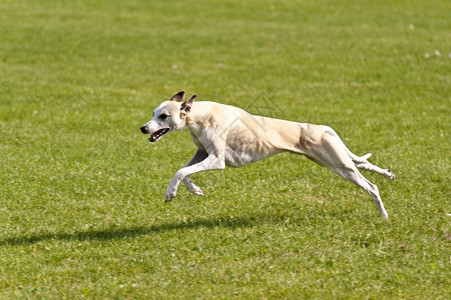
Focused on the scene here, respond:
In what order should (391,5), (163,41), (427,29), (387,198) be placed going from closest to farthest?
(387,198)
(163,41)
(427,29)
(391,5)

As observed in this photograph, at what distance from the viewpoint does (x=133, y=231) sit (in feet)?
28.1

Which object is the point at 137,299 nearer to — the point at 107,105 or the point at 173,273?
the point at 173,273

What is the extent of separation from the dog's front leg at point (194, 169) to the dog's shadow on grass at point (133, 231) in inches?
27.6

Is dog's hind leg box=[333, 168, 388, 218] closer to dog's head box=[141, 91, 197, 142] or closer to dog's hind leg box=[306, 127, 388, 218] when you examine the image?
dog's hind leg box=[306, 127, 388, 218]

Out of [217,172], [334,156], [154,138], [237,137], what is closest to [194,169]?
[154,138]

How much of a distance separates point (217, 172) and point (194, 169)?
9.96 feet

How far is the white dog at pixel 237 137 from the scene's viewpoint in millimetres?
8180

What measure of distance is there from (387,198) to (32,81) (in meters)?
10.5

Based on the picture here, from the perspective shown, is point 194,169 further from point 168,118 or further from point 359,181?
point 359,181

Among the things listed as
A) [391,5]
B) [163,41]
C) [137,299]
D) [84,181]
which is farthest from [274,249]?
[391,5]

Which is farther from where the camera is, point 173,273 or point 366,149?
point 366,149

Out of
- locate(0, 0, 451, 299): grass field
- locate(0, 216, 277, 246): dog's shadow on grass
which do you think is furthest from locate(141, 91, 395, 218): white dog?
locate(0, 0, 451, 299): grass field

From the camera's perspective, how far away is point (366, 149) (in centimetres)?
1262

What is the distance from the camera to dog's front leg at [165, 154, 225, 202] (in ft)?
26.3
